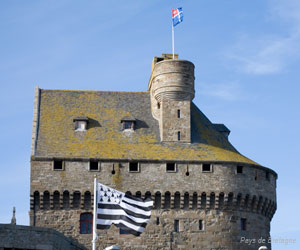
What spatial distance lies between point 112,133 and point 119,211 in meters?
22.3

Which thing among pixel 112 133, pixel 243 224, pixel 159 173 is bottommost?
pixel 243 224

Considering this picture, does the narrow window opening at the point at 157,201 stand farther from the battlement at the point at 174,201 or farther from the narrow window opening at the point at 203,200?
the narrow window opening at the point at 203,200

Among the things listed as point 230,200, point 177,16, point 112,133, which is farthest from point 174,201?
point 177,16

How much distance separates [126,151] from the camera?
64.0m

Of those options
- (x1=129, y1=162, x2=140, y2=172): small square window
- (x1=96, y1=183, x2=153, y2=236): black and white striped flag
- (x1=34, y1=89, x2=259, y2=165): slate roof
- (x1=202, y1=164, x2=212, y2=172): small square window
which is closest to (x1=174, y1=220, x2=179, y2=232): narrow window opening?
(x1=202, y1=164, x2=212, y2=172): small square window

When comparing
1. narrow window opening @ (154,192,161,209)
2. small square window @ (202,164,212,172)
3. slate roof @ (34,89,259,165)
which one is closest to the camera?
narrow window opening @ (154,192,161,209)

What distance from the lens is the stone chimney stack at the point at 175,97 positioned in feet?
215

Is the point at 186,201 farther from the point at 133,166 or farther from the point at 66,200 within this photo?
the point at 66,200

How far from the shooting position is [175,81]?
65.9 metres

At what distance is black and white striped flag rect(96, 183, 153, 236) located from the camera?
43812 millimetres

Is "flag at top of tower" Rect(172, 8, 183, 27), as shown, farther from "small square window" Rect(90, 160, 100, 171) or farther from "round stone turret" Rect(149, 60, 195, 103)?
"small square window" Rect(90, 160, 100, 171)

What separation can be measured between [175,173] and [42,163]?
31.9 feet

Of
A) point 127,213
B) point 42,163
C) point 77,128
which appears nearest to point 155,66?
point 77,128

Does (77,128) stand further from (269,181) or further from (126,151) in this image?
(269,181)
